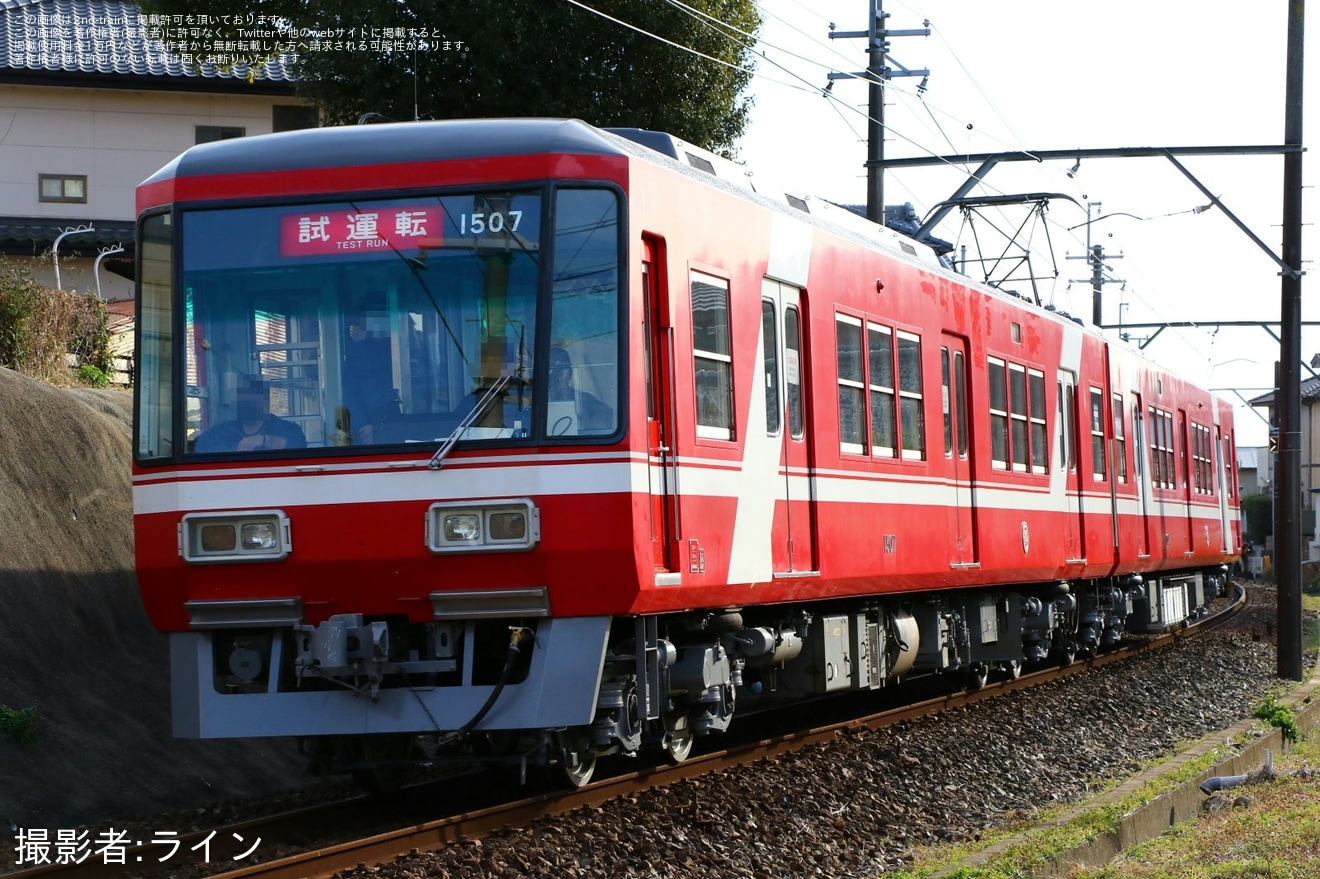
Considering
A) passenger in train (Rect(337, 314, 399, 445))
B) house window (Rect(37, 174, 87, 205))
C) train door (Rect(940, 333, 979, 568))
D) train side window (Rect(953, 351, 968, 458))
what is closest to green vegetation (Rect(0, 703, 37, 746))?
passenger in train (Rect(337, 314, 399, 445))

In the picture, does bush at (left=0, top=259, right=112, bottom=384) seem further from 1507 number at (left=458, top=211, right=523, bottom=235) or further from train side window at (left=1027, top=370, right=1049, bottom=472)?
train side window at (left=1027, top=370, right=1049, bottom=472)

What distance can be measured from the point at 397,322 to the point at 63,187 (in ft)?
60.8

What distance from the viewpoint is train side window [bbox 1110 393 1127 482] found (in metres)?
17.2

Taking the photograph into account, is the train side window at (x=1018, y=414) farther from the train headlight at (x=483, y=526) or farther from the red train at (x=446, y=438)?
the train headlight at (x=483, y=526)

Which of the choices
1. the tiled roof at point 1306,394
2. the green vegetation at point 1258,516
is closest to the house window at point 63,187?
the tiled roof at point 1306,394

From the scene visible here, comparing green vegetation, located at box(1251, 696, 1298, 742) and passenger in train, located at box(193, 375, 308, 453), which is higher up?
passenger in train, located at box(193, 375, 308, 453)

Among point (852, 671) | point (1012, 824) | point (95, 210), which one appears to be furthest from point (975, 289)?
point (95, 210)

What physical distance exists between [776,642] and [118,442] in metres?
5.97

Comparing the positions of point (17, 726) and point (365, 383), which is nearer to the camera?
point (365, 383)

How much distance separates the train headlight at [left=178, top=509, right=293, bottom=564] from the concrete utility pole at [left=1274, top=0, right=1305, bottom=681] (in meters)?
12.1

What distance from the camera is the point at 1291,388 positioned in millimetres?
17531

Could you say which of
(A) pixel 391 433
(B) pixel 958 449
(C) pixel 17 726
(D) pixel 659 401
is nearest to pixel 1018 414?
(B) pixel 958 449

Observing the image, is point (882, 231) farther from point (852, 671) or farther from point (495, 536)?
point (495, 536)

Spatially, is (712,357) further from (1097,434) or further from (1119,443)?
(1119,443)
